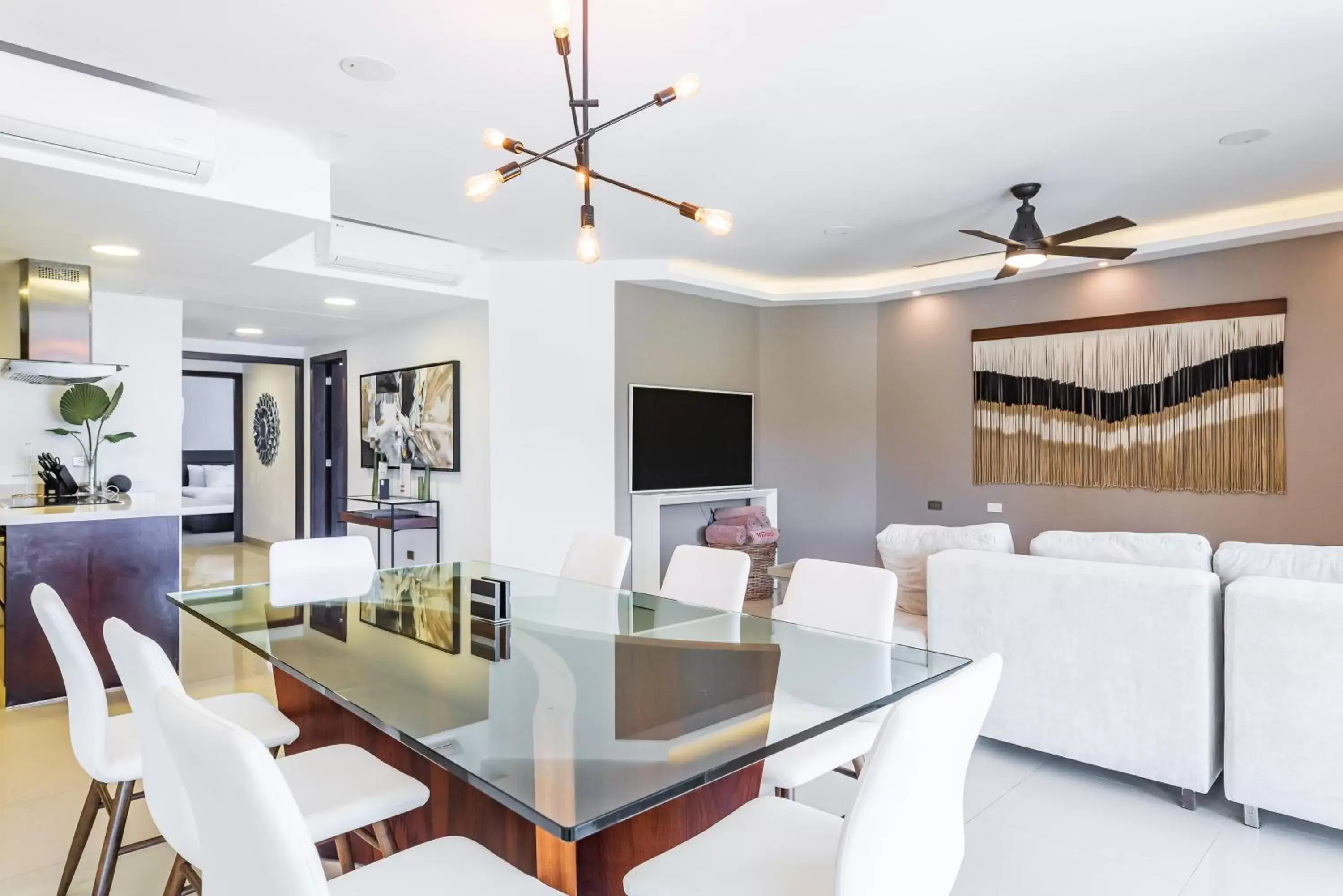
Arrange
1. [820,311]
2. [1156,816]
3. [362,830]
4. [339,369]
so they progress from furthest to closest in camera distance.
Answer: [339,369] → [820,311] → [1156,816] → [362,830]

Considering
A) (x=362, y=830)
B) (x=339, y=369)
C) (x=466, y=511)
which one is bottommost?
(x=362, y=830)

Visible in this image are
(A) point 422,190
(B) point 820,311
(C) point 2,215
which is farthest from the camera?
(B) point 820,311

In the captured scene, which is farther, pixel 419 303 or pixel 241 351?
pixel 241 351

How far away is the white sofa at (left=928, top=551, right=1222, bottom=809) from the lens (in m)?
2.56

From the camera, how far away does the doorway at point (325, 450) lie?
753cm

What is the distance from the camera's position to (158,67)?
2723 mm

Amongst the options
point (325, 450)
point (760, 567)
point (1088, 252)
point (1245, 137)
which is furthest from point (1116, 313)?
point (325, 450)

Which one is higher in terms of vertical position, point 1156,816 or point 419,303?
point 419,303

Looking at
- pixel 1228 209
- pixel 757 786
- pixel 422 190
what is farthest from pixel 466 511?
pixel 1228 209

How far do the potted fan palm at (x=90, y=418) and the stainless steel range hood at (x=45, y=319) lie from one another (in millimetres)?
360

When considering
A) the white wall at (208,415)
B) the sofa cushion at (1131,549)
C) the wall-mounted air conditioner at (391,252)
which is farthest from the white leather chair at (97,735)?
the white wall at (208,415)

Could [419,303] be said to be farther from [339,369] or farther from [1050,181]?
[1050,181]

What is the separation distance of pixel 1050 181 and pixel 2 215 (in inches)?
196

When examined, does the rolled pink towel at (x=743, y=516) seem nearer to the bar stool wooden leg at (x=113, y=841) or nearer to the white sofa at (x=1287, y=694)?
the white sofa at (x=1287, y=694)
